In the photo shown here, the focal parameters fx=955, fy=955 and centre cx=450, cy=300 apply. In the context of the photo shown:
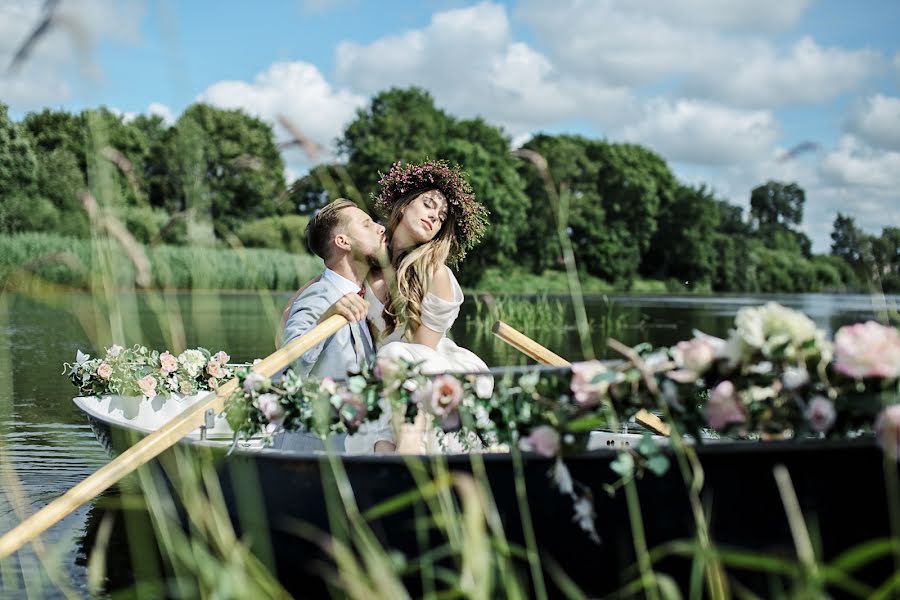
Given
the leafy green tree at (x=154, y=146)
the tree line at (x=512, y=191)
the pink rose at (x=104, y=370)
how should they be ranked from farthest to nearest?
1. the leafy green tree at (x=154, y=146)
2. the tree line at (x=512, y=191)
3. the pink rose at (x=104, y=370)

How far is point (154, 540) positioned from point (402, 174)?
6.93ft

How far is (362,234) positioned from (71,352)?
881cm

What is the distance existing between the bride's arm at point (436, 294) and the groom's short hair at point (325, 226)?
59 cm

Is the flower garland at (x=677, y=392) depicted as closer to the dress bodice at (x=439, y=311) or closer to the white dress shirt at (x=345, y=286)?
the dress bodice at (x=439, y=311)

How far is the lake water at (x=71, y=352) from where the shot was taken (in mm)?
3252

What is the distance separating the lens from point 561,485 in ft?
9.57

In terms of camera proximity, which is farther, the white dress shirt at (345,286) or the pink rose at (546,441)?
the white dress shirt at (345,286)

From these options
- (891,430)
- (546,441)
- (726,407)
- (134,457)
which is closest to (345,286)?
(134,457)

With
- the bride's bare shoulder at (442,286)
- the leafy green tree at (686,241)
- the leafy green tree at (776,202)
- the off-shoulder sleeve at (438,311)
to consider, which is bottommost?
the off-shoulder sleeve at (438,311)

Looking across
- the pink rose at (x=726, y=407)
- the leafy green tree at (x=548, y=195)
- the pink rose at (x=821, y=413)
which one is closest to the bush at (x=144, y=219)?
the pink rose at (x=726, y=407)

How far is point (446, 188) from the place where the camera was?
476cm

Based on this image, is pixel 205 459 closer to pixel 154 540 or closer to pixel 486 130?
pixel 154 540

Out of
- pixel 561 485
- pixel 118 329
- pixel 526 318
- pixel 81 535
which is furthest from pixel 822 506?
pixel 526 318

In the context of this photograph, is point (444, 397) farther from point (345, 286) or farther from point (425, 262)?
point (345, 286)
